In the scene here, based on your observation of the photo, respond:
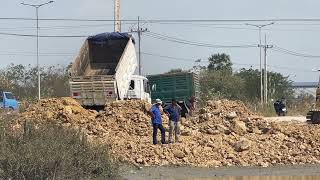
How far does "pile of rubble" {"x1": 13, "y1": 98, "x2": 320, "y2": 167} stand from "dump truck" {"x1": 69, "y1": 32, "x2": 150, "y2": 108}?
2300 millimetres

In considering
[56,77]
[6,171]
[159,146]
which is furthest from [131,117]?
A: [56,77]

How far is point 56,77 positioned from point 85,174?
6456 centimetres

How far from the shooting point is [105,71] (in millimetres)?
30359

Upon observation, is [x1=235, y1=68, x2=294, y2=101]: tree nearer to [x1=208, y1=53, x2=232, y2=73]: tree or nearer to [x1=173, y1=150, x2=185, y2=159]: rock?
[x1=208, y1=53, x2=232, y2=73]: tree

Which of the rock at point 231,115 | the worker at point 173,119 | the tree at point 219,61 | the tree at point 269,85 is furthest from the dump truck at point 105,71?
the tree at point 219,61

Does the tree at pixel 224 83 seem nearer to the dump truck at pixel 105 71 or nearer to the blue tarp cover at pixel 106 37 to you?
the dump truck at pixel 105 71

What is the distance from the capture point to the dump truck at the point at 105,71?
92.0 feet

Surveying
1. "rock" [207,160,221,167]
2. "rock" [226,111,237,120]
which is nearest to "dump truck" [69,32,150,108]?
"rock" [226,111,237,120]

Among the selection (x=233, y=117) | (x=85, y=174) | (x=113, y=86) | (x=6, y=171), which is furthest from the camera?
(x=113, y=86)

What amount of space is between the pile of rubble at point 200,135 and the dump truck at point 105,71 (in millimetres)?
2300

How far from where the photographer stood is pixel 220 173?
714 inches

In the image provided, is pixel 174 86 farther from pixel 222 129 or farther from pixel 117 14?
pixel 117 14

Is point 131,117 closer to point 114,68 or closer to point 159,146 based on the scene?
point 159,146

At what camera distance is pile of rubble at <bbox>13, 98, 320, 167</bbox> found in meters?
19.6
